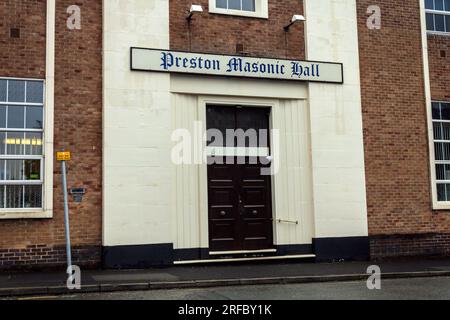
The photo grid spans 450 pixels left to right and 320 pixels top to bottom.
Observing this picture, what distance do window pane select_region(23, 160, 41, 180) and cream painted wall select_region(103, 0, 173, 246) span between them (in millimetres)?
1407

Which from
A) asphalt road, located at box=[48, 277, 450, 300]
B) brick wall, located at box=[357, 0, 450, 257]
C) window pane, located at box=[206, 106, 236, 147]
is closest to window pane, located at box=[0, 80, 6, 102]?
window pane, located at box=[206, 106, 236, 147]

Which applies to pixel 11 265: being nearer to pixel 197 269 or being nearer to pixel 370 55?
pixel 197 269

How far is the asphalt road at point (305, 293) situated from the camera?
9.30 meters

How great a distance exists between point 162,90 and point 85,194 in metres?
2.94

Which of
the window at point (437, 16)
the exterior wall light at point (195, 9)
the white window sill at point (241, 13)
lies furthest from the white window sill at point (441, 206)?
the exterior wall light at point (195, 9)

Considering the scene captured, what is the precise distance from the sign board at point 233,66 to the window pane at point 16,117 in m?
2.60

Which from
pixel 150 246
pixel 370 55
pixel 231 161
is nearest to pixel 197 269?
pixel 150 246

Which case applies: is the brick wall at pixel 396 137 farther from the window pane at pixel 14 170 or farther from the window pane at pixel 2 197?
the window pane at pixel 2 197

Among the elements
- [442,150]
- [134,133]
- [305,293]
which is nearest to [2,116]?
[134,133]

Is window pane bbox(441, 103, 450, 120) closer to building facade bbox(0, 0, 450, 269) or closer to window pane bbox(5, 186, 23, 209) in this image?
building facade bbox(0, 0, 450, 269)

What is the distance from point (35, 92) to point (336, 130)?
7320 mm

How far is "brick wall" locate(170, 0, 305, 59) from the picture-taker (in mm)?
13711

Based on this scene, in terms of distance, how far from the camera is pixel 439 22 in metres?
16.4

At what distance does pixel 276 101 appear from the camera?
572 inches
